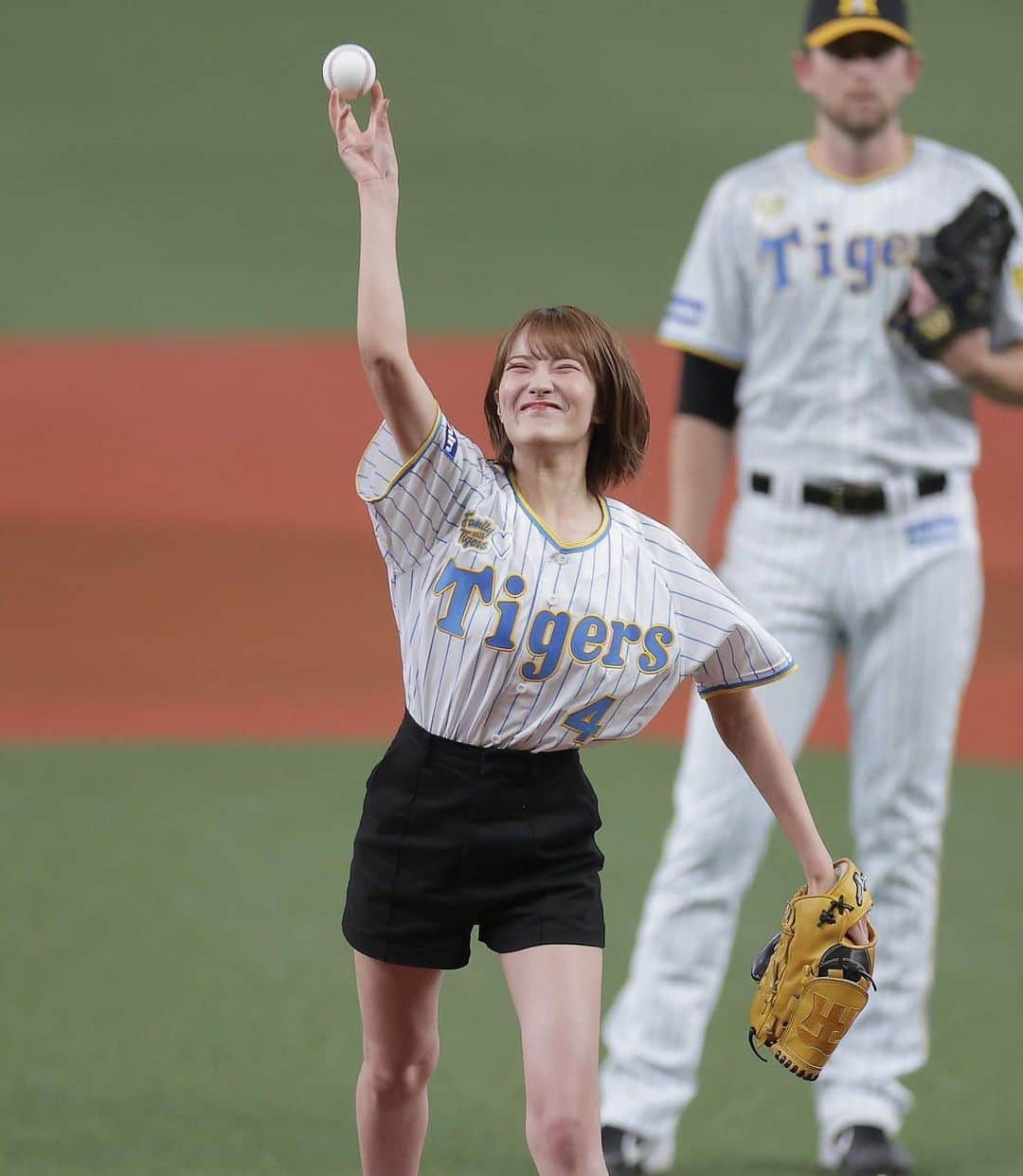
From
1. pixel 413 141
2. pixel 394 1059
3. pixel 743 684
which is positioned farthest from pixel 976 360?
pixel 413 141

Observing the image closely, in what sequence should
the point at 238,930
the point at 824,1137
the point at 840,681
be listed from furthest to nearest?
the point at 840,681
the point at 238,930
the point at 824,1137

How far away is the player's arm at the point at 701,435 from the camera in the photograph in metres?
4.30

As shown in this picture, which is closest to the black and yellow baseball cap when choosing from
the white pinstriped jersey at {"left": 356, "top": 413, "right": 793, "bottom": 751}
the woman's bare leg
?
the white pinstriped jersey at {"left": 356, "top": 413, "right": 793, "bottom": 751}

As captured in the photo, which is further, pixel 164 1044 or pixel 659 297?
pixel 659 297

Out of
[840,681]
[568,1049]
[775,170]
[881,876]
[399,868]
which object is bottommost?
[840,681]

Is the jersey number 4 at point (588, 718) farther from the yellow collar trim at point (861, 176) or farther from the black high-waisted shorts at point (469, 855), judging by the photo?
the yellow collar trim at point (861, 176)

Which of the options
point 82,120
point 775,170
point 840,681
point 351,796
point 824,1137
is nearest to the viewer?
point 824,1137

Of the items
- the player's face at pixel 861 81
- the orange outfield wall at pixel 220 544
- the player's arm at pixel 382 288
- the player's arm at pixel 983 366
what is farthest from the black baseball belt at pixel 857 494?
the orange outfield wall at pixel 220 544

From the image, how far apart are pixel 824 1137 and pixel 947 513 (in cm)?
140

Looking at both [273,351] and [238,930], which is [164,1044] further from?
[273,351]

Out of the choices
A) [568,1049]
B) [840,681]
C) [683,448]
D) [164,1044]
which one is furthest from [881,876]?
[840,681]

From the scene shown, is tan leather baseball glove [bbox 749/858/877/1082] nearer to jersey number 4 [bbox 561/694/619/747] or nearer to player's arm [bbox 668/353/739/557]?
jersey number 4 [bbox 561/694/619/747]

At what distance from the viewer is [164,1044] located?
448 cm

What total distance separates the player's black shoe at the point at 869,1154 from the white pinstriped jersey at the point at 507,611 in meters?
1.41
